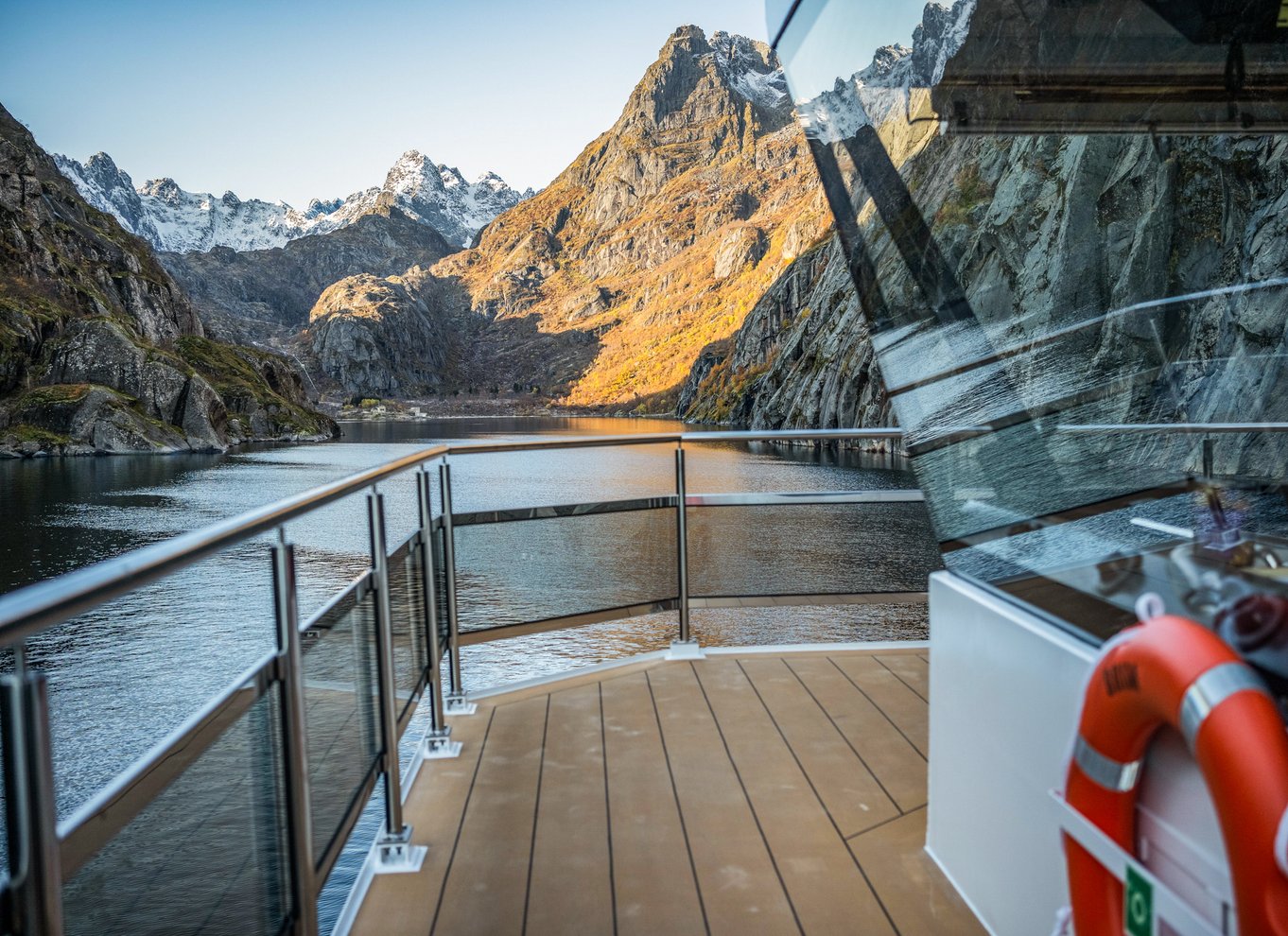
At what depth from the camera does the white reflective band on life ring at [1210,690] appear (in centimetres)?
70

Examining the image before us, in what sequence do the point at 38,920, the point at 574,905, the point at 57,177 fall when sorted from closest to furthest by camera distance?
the point at 38,920 → the point at 574,905 → the point at 57,177

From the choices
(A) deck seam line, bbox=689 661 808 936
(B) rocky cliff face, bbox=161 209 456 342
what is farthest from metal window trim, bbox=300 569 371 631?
(B) rocky cliff face, bbox=161 209 456 342

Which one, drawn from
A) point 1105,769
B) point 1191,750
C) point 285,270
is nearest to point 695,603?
point 1105,769

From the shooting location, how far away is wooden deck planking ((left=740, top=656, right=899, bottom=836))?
6.21ft

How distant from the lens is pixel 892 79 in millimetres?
1487

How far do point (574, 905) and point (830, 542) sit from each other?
13.0ft

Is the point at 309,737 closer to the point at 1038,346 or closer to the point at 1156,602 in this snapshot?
the point at 1156,602

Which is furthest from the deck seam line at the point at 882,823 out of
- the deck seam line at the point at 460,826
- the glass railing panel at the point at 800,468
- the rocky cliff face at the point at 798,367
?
the glass railing panel at the point at 800,468

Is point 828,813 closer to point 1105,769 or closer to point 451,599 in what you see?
point 1105,769

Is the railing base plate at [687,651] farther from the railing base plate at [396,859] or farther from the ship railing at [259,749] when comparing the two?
the railing base plate at [396,859]

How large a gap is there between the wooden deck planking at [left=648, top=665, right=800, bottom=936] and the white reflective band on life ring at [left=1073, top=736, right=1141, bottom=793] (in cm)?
76

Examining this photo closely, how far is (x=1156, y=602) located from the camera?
0.92m

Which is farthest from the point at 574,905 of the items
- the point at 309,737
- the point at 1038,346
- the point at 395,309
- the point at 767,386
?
the point at 395,309

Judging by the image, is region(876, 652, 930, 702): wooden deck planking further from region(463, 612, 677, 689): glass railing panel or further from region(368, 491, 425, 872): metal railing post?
region(463, 612, 677, 689): glass railing panel
